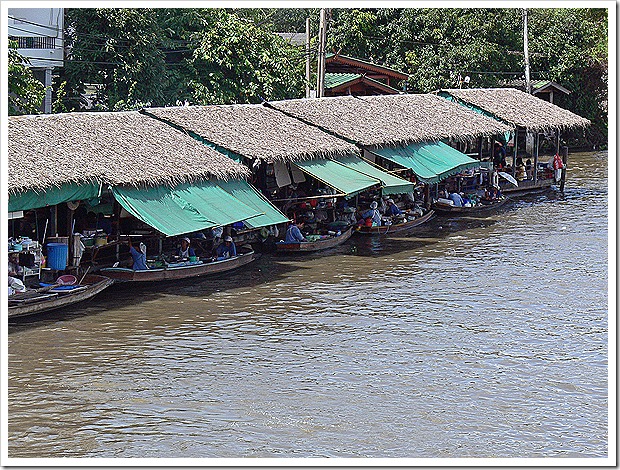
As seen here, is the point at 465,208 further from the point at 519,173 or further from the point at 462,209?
the point at 519,173

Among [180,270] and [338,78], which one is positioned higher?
[338,78]

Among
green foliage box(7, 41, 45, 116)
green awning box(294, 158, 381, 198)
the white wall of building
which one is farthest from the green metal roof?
green awning box(294, 158, 381, 198)

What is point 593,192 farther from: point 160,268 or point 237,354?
point 237,354

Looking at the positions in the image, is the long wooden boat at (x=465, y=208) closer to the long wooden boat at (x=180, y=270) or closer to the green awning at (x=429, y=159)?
the green awning at (x=429, y=159)

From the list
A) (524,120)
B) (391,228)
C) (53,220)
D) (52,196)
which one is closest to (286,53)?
(524,120)

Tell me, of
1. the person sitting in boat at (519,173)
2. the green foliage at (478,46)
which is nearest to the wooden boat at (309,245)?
the person sitting in boat at (519,173)

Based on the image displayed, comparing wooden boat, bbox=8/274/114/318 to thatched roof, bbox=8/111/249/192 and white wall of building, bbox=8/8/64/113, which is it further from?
white wall of building, bbox=8/8/64/113

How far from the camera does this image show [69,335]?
1479cm

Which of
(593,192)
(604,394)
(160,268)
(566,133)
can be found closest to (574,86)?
(566,133)

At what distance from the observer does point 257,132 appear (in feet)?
71.1

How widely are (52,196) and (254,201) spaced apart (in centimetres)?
502

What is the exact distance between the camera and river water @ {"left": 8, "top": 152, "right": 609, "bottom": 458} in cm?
1102

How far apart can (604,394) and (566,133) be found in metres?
32.5

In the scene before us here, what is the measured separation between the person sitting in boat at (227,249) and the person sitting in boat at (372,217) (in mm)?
4869
